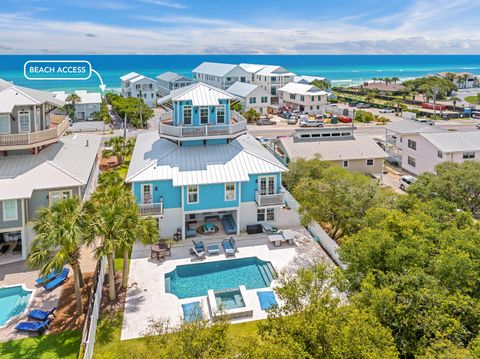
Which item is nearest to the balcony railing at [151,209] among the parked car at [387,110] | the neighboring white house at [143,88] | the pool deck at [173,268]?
the pool deck at [173,268]

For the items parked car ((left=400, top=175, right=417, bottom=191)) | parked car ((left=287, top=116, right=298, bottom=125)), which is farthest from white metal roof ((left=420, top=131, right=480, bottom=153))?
parked car ((left=287, top=116, right=298, bottom=125))

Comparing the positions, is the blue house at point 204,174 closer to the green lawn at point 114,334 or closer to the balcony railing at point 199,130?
the balcony railing at point 199,130

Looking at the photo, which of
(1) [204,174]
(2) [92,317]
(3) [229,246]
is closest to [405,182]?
(3) [229,246]

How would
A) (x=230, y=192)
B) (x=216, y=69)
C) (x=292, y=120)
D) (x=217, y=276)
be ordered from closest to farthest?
(x=217, y=276) → (x=230, y=192) → (x=292, y=120) → (x=216, y=69)

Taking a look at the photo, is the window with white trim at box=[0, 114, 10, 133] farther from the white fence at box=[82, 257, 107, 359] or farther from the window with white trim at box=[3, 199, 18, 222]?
the white fence at box=[82, 257, 107, 359]

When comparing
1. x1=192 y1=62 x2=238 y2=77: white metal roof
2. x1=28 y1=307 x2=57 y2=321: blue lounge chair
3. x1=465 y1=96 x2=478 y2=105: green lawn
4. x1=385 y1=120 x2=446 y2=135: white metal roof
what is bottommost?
x1=28 y1=307 x2=57 y2=321: blue lounge chair

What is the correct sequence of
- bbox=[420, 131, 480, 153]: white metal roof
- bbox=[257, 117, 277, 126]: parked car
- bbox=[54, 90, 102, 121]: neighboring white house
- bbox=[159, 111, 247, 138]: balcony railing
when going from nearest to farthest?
bbox=[159, 111, 247, 138]: balcony railing, bbox=[420, 131, 480, 153]: white metal roof, bbox=[257, 117, 277, 126]: parked car, bbox=[54, 90, 102, 121]: neighboring white house

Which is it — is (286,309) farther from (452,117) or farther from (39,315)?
(452,117)

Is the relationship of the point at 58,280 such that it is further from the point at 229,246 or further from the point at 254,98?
the point at 254,98
